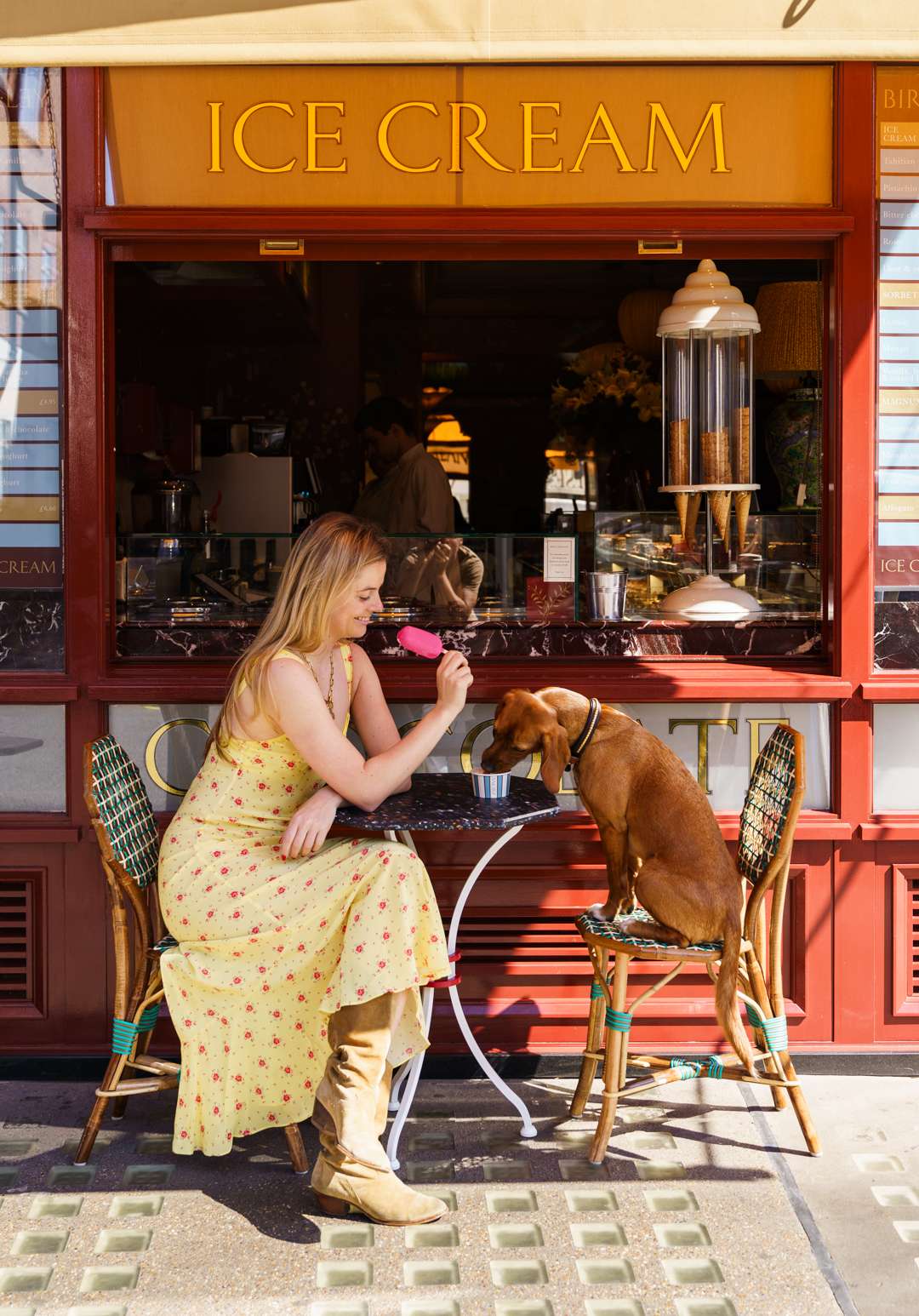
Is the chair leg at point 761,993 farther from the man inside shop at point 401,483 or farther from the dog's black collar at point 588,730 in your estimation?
the man inside shop at point 401,483

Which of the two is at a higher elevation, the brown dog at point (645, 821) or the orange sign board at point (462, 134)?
the orange sign board at point (462, 134)

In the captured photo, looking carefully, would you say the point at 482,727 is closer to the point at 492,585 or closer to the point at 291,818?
the point at 492,585

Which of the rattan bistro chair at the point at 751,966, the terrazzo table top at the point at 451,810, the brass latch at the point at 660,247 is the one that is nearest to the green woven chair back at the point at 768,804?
the rattan bistro chair at the point at 751,966

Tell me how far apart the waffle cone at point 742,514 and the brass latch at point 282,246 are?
1556mm

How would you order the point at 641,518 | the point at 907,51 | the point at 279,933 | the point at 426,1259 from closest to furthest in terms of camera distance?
the point at 426,1259 < the point at 279,933 < the point at 907,51 < the point at 641,518

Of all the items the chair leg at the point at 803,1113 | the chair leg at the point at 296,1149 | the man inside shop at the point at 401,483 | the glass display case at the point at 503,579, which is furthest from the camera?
the man inside shop at the point at 401,483

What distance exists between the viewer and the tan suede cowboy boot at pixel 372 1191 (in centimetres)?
295

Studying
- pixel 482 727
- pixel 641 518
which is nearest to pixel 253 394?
pixel 641 518

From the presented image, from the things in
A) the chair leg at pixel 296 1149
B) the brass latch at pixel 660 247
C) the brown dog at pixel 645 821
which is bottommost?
the chair leg at pixel 296 1149

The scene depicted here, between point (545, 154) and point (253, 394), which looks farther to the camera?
point (253, 394)

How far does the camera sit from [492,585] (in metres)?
4.19

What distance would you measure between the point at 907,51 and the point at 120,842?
273 cm

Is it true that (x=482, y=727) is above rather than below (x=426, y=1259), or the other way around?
above

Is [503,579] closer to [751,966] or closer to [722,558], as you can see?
[722,558]
